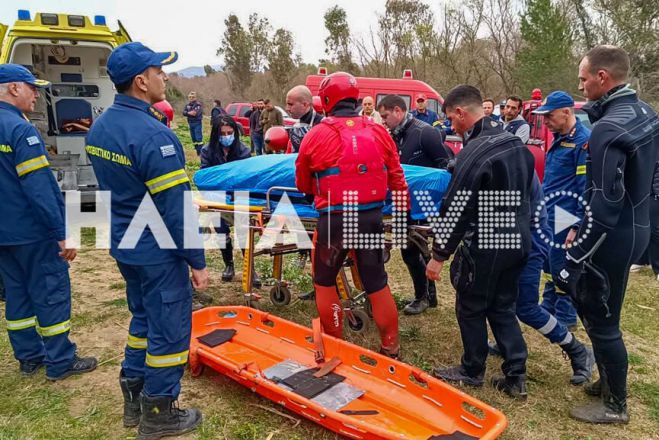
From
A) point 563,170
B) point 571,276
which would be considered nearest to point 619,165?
point 571,276

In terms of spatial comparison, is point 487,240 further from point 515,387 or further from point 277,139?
point 277,139

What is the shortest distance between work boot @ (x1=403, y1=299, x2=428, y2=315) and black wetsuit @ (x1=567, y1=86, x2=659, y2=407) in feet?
6.47

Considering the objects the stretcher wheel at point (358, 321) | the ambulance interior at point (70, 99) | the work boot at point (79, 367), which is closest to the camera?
the work boot at point (79, 367)

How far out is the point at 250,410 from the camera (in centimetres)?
333

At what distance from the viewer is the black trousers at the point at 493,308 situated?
3.22 meters

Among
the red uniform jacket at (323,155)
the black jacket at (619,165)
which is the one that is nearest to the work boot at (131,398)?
the red uniform jacket at (323,155)

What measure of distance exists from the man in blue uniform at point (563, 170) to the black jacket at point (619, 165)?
1.18 metres

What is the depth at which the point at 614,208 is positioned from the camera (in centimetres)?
275

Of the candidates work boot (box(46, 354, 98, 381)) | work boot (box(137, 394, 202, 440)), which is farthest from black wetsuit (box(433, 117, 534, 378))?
work boot (box(46, 354, 98, 381))

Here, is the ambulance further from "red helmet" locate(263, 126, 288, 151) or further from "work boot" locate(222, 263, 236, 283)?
"red helmet" locate(263, 126, 288, 151)

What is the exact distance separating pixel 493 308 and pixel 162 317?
6.95ft

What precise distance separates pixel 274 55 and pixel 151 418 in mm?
35537

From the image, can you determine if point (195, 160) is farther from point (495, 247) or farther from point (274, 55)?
point (274, 55)

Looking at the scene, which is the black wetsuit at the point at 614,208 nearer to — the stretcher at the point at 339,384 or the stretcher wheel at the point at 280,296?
the stretcher at the point at 339,384
